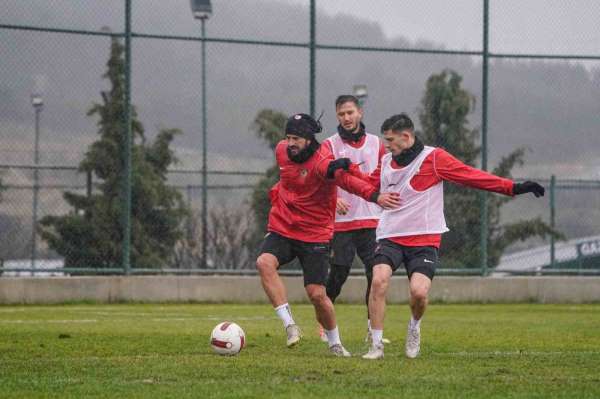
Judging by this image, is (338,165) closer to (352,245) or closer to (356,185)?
(356,185)

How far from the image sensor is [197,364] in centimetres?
845

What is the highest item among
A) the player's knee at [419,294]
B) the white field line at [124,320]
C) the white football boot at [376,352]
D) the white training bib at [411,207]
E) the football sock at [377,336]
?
the white training bib at [411,207]

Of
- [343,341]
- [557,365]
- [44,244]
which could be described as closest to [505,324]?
[343,341]

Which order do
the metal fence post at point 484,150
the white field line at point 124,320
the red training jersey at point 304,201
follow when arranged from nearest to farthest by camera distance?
the red training jersey at point 304,201 → the white field line at point 124,320 → the metal fence post at point 484,150

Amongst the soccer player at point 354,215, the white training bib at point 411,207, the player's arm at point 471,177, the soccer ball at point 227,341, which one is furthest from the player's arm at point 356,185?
the soccer player at point 354,215

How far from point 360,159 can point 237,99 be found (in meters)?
7.95

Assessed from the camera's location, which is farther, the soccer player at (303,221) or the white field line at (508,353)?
the soccer player at (303,221)

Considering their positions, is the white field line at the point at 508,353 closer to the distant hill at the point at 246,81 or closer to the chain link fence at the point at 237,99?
the chain link fence at the point at 237,99

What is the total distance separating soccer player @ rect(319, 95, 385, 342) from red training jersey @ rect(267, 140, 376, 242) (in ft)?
5.17

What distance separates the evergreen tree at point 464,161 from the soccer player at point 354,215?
8.16 meters

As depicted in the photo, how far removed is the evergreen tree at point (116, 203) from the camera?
18.5 m

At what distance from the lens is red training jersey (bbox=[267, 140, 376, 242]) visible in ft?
32.6

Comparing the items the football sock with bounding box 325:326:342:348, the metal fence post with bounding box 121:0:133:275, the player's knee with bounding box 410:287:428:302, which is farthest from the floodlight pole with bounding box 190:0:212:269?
the player's knee with bounding box 410:287:428:302

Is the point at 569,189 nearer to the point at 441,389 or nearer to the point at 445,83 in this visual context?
the point at 445,83
